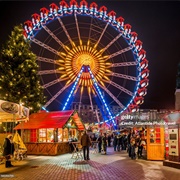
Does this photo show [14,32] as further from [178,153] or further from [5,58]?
[178,153]

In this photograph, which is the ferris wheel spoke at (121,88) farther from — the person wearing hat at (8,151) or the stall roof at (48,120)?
the person wearing hat at (8,151)

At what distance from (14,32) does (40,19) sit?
4.62 metres

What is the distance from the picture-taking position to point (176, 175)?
10.8 m

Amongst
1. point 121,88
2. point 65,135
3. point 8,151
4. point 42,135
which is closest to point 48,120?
point 42,135

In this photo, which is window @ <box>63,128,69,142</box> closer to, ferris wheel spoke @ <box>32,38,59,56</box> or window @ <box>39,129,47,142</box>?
window @ <box>39,129,47,142</box>

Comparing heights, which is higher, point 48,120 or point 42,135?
point 48,120

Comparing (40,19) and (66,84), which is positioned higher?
(40,19)

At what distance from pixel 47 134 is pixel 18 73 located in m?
5.90

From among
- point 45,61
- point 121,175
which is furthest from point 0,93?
point 121,175

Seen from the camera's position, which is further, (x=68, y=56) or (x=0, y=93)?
(x=68, y=56)

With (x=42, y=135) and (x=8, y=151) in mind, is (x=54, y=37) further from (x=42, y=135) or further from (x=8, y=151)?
(x=8, y=151)

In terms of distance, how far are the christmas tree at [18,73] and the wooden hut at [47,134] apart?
2048mm

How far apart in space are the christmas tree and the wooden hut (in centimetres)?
205

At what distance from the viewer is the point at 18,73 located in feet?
73.7
